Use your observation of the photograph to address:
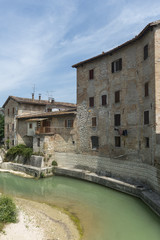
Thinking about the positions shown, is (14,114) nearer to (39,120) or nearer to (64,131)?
(39,120)

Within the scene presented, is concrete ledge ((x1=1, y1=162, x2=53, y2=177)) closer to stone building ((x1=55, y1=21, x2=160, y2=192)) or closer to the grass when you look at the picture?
stone building ((x1=55, y1=21, x2=160, y2=192))

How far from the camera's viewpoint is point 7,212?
11.2 metres

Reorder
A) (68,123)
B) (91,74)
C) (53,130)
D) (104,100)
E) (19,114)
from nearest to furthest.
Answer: (104,100) < (91,74) < (68,123) < (53,130) < (19,114)

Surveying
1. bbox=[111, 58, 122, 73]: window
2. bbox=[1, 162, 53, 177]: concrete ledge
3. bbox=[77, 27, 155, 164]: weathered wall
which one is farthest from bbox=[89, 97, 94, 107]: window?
bbox=[1, 162, 53, 177]: concrete ledge

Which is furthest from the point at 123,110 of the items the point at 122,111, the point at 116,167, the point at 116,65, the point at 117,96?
the point at 116,167

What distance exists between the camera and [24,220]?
37.6 feet

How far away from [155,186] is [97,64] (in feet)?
46.0

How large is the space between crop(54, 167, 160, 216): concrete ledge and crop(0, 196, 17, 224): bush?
29.9 feet

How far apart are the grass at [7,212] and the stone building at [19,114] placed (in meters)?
17.6

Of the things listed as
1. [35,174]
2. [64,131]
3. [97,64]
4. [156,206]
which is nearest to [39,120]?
[64,131]

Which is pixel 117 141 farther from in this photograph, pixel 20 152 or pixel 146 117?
pixel 20 152

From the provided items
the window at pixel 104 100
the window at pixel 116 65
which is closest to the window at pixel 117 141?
the window at pixel 104 100

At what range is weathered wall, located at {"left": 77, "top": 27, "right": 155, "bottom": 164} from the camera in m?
16.3

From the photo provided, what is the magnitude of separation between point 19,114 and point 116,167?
19.8 meters
